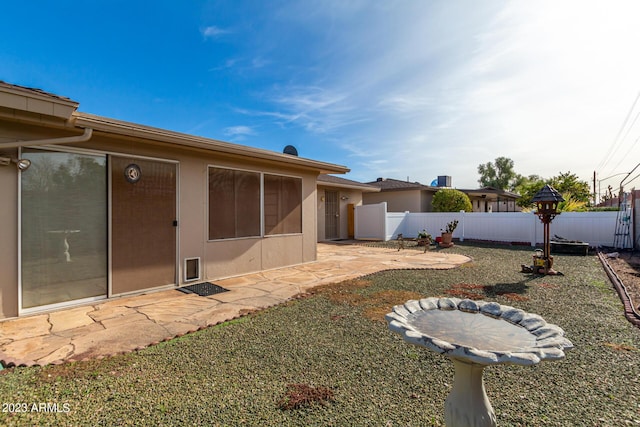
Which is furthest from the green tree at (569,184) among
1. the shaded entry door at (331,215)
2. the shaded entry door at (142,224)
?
the shaded entry door at (142,224)

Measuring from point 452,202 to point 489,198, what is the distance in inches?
333

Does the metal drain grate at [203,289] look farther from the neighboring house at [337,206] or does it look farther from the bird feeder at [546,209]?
the neighboring house at [337,206]

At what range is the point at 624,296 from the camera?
4586 millimetres

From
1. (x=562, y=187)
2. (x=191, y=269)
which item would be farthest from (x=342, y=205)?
(x=562, y=187)

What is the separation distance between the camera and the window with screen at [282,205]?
22.5ft

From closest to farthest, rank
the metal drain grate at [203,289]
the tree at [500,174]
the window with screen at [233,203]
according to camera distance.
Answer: the metal drain grate at [203,289]
the window with screen at [233,203]
the tree at [500,174]

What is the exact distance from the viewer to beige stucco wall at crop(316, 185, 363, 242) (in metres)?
13.4

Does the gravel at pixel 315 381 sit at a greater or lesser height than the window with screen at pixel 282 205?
lesser

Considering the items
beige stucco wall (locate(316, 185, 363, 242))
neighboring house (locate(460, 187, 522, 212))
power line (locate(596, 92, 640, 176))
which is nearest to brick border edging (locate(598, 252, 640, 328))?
beige stucco wall (locate(316, 185, 363, 242))

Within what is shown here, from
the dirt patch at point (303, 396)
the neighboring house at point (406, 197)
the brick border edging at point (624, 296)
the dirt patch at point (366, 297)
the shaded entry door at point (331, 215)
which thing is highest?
the neighboring house at point (406, 197)

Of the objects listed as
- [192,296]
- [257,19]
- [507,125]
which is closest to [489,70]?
[507,125]

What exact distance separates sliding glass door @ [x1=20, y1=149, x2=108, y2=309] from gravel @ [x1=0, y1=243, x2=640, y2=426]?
1.99 metres

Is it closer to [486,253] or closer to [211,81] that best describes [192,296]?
[211,81]

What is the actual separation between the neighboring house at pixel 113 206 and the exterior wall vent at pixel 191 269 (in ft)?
0.06
